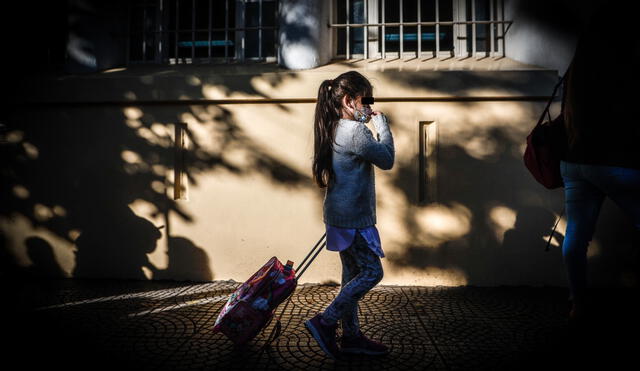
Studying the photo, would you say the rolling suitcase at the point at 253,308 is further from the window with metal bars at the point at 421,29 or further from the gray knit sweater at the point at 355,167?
the window with metal bars at the point at 421,29

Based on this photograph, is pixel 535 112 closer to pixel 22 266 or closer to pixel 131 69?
pixel 131 69

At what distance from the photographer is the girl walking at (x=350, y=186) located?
2.11 m

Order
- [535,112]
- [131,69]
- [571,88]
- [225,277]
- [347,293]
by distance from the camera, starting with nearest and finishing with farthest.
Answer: [347,293]
[571,88]
[535,112]
[225,277]
[131,69]

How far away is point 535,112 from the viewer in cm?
370

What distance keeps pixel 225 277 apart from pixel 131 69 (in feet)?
9.41

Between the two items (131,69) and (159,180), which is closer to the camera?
(159,180)

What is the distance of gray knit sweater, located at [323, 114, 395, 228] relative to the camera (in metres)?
2.08

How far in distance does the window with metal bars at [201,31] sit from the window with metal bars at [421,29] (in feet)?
2.93

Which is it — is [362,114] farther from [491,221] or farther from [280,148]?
[491,221]

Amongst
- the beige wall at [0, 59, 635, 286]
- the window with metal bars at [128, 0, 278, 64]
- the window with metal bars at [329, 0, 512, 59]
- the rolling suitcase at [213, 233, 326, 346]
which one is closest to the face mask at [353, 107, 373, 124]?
the rolling suitcase at [213, 233, 326, 346]

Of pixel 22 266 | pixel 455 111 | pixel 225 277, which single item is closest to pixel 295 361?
pixel 225 277

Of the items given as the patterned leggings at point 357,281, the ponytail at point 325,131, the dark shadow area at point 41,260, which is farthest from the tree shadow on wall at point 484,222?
the dark shadow area at point 41,260

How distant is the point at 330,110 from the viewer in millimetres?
2229

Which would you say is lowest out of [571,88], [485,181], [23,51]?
[485,181]
